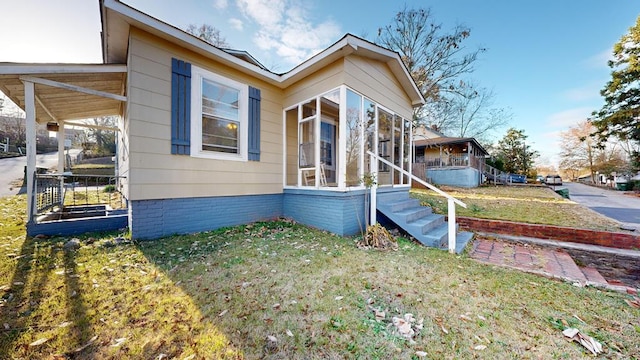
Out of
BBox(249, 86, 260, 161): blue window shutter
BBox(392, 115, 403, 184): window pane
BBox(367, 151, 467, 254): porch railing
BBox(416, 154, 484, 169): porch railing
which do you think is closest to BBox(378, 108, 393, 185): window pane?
BBox(392, 115, 403, 184): window pane

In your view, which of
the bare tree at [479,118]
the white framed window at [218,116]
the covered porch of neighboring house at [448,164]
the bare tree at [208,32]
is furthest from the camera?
the bare tree at [479,118]

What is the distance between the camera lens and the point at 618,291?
9.76ft

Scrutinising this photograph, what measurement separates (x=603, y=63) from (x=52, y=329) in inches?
1167

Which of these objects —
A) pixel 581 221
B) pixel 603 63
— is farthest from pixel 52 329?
pixel 603 63

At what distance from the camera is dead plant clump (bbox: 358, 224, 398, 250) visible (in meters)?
4.27

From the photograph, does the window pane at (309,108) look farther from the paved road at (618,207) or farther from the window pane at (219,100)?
the paved road at (618,207)

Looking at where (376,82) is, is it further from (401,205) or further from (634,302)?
(634,302)

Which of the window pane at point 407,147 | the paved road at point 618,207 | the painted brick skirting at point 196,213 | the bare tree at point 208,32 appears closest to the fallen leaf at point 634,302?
the paved road at point 618,207

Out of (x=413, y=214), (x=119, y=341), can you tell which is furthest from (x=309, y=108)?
(x=119, y=341)

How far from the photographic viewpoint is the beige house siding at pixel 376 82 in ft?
16.8

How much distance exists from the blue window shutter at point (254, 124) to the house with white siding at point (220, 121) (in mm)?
24

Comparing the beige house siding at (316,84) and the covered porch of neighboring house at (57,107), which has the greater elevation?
the beige house siding at (316,84)

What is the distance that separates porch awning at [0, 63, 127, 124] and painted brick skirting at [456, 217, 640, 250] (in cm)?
840

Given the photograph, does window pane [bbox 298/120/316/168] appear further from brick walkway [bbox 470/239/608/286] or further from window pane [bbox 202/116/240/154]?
brick walkway [bbox 470/239/608/286]
